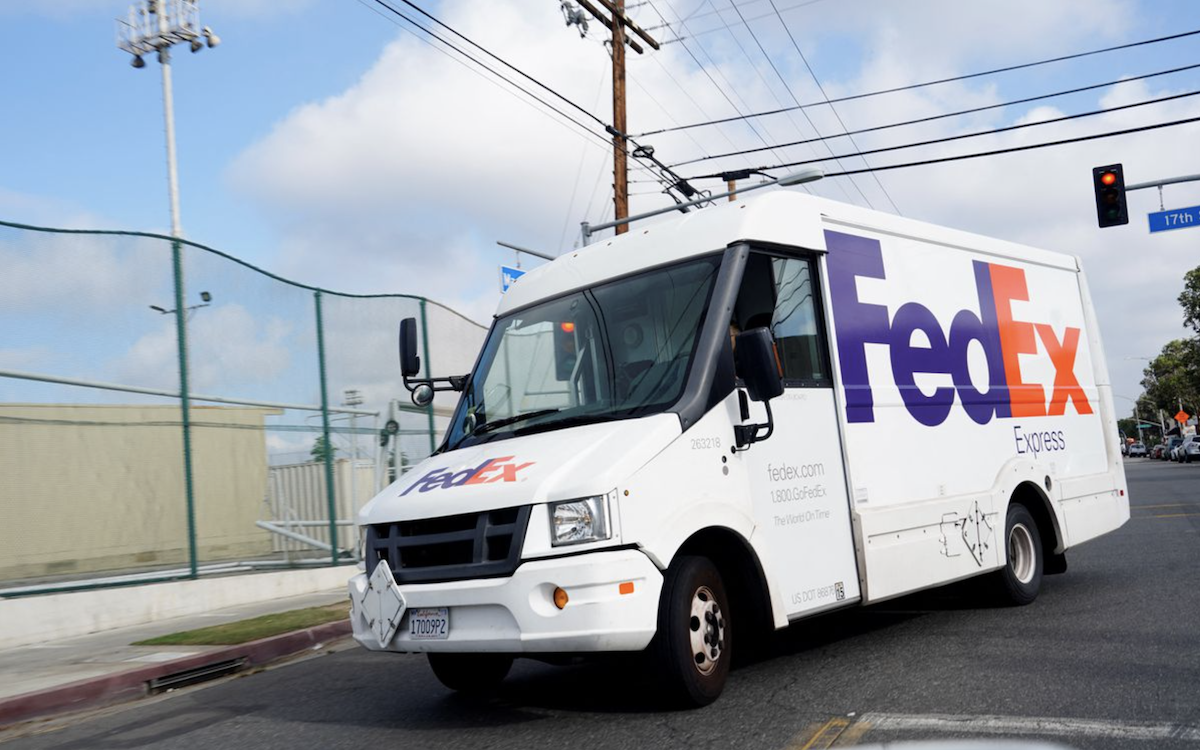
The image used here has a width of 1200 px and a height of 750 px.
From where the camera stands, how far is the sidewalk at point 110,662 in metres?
7.40

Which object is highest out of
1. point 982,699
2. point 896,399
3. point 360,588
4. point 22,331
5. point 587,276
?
point 22,331

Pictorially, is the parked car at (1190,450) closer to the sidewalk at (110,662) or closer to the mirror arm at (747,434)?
the sidewalk at (110,662)

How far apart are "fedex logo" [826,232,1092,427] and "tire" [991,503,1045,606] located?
0.84 m

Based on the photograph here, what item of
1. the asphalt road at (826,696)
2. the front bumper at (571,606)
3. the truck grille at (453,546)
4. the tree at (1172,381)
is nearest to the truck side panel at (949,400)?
the asphalt road at (826,696)

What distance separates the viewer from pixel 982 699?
5.47 metres

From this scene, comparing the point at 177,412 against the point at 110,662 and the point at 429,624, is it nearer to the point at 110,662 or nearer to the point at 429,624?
the point at 110,662

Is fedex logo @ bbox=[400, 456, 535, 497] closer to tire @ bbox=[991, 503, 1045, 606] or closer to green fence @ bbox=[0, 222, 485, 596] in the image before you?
tire @ bbox=[991, 503, 1045, 606]

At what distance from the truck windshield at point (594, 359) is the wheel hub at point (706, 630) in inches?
40.5

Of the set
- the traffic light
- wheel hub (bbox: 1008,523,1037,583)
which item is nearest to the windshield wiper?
wheel hub (bbox: 1008,523,1037,583)

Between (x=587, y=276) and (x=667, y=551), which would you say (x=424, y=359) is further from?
(x=667, y=551)

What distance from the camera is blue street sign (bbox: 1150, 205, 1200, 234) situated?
24.0m

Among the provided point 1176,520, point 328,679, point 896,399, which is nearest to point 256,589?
point 328,679

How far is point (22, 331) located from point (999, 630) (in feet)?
28.5

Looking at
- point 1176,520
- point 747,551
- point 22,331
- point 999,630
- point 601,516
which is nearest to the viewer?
point 601,516
